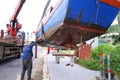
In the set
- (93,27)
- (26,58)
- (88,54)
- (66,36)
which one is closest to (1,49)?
(26,58)

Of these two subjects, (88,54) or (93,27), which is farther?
(93,27)

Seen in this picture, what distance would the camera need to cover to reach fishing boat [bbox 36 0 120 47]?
9.17 meters

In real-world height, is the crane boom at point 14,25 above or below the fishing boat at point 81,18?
above

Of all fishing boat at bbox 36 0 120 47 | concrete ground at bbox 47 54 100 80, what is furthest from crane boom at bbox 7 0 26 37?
fishing boat at bbox 36 0 120 47

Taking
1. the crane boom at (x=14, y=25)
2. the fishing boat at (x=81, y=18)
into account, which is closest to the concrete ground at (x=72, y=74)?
the fishing boat at (x=81, y=18)

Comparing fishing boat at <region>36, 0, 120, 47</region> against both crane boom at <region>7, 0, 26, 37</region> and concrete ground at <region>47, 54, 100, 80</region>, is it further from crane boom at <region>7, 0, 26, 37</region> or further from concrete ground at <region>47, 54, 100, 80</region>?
crane boom at <region>7, 0, 26, 37</region>

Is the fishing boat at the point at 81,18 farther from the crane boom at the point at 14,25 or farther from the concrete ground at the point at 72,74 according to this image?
the crane boom at the point at 14,25

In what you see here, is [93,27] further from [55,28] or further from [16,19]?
[16,19]

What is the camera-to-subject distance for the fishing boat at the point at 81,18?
9.17 m

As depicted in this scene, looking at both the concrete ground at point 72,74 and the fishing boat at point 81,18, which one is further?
the concrete ground at point 72,74

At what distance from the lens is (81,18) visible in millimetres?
9531

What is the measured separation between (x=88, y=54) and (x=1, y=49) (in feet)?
30.6

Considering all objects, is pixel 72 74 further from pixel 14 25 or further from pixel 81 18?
pixel 14 25

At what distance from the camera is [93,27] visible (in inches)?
396
